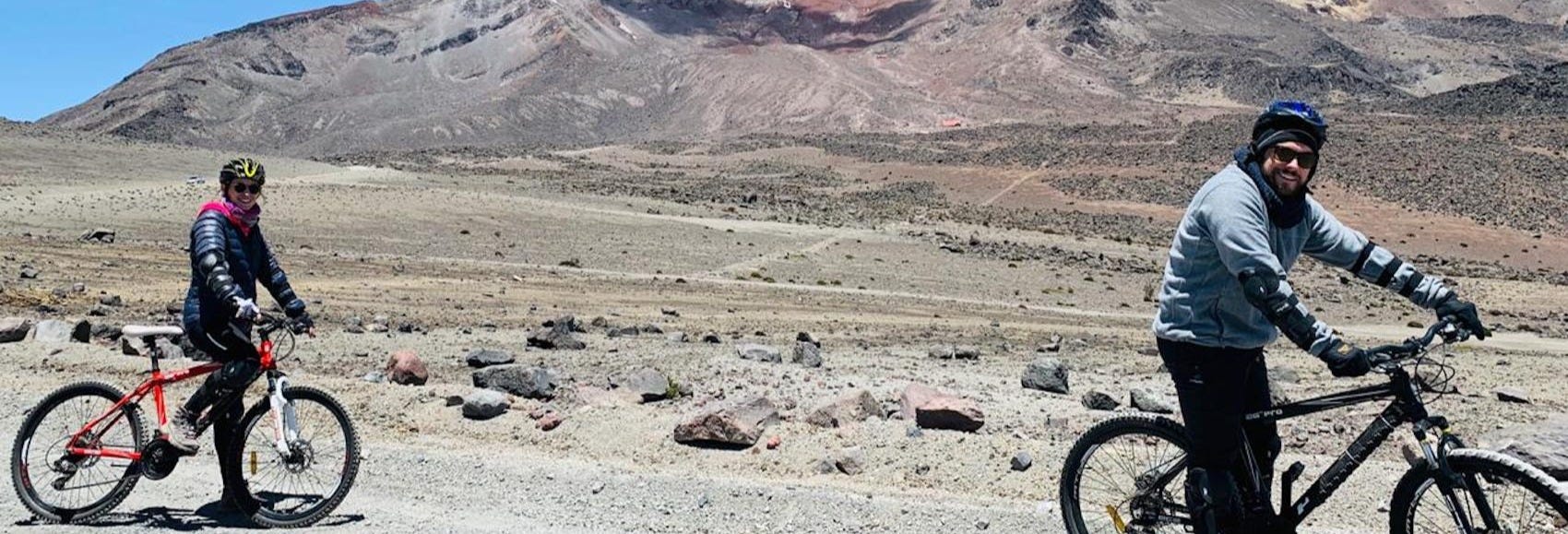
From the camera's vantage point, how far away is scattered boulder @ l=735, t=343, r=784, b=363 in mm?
12688

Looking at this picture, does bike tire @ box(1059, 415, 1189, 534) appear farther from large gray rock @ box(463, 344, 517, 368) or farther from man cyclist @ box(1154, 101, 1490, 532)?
large gray rock @ box(463, 344, 517, 368)

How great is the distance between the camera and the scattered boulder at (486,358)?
11977 millimetres

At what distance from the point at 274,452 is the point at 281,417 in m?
0.28

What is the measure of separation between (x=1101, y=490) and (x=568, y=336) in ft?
30.6

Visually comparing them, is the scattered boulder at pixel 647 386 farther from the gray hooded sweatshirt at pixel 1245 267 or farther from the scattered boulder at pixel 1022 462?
the gray hooded sweatshirt at pixel 1245 267

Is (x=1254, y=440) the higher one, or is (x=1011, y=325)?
(x=1254, y=440)

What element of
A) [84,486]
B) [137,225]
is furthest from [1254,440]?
[137,225]

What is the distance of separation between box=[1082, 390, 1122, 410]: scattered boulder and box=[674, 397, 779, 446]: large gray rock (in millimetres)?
3306

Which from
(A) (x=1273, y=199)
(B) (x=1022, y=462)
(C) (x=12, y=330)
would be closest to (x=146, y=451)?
(B) (x=1022, y=462)

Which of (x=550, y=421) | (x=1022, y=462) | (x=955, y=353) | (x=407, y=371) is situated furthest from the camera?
(x=955, y=353)

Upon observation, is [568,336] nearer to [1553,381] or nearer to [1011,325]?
[1011,325]

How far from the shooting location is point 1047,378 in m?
11.7

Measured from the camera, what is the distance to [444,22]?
537ft

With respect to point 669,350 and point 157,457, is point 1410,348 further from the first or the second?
point 669,350
